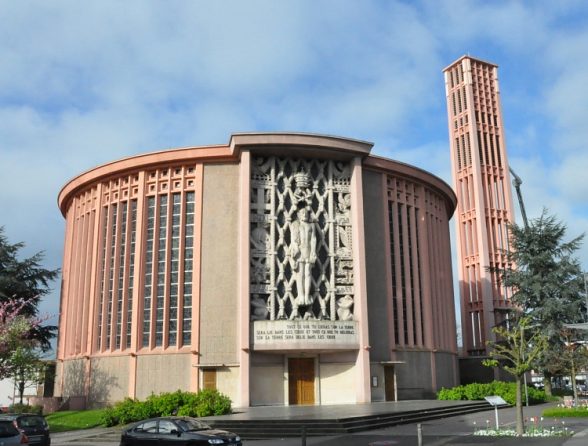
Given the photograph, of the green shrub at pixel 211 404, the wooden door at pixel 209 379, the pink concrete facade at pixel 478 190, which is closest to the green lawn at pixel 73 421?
the green shrub at pixel 211 404

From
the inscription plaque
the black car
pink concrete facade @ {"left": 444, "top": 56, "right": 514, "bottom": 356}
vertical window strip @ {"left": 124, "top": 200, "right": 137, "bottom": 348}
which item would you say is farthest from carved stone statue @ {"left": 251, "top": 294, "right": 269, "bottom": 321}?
pink concrete facade @ {"left": 444, "top": 56, "right": 514, "bottom": 356}

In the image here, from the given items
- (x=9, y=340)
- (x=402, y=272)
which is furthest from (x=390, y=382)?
(x=9, y=340)

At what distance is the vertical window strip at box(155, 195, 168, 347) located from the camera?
3281 cm

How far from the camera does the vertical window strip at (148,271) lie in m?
33.0

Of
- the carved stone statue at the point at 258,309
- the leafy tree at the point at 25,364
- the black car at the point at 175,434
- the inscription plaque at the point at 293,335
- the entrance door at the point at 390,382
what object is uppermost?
the carved stone statue at the point at 258,309

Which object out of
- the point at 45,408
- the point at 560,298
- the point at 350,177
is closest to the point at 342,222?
the point at 350,177

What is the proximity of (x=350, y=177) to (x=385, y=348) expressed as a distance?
9.73 m

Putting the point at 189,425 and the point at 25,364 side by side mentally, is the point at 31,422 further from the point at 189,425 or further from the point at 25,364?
the point at 25,364

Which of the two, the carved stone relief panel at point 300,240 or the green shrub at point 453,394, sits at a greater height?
the carved stone relief panel at point 300,240

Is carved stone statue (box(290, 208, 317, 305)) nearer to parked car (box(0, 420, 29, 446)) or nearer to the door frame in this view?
the door frame

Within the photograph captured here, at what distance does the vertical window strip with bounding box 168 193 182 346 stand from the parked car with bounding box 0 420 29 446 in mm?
16527

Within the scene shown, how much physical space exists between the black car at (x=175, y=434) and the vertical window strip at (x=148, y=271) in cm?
1557

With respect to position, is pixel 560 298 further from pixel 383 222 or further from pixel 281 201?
pixel 281 201

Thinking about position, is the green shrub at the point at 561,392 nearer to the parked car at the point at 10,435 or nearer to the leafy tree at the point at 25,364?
the leafy tree at the point at 25,364
